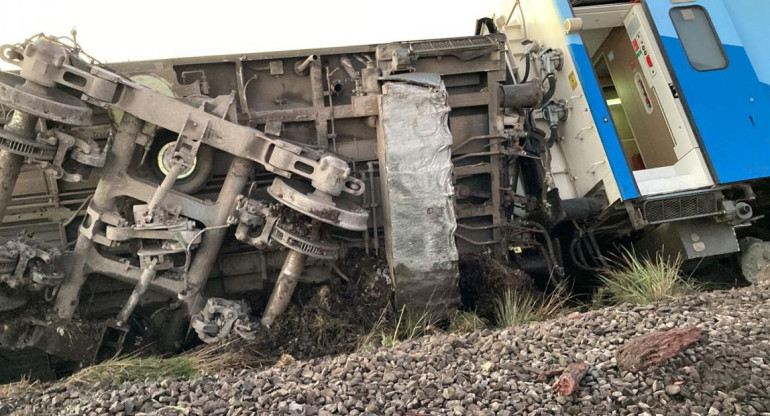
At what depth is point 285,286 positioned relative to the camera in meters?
4.38

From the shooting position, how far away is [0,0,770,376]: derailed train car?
13.4 ft

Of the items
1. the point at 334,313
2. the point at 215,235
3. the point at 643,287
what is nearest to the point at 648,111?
the point at 643,287

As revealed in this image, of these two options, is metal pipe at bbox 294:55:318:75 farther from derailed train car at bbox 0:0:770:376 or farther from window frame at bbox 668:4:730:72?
window frame at bbox 668:4:730:72

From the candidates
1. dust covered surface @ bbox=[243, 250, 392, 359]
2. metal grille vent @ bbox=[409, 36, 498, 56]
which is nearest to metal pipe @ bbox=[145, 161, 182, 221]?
dust covered surface @ bbox=[243, 250, 392, 359]

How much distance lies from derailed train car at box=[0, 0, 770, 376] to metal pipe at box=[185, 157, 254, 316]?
0.02m

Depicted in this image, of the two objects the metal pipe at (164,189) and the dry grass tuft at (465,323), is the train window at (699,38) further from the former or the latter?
the metal pipe at (164,189)

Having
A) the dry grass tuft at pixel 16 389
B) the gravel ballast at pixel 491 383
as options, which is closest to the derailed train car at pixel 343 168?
the dry grass tuft at pixel 16 389

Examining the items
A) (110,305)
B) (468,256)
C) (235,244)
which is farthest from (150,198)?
(468,256)

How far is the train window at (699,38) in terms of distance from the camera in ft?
18.0

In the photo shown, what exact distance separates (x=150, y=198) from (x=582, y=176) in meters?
4.12

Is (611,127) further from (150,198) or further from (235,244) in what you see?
(150,198)

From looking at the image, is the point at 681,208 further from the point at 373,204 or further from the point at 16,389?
the point at 16,389

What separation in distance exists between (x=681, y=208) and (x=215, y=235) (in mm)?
4220

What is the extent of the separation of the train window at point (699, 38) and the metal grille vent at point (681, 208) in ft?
4.25
